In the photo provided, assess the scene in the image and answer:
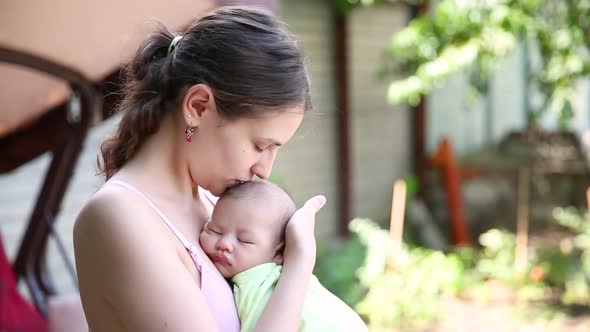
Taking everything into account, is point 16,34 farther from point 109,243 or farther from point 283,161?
point 283,161

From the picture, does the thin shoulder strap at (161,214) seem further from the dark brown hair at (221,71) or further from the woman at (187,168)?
the dark brown hair at (221,71)

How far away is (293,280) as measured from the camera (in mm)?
1424

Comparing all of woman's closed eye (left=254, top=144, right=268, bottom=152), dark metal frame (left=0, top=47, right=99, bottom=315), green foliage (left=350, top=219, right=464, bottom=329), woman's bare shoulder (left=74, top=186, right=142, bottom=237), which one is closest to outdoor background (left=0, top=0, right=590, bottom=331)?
green foliage (left=350, top=219, right=464, bottom=329)

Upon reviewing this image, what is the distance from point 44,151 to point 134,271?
1952 millimetres

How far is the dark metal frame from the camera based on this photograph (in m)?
2.99

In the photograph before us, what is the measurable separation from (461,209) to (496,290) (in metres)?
1.43

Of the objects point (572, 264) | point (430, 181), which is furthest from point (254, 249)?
point (430, 181)

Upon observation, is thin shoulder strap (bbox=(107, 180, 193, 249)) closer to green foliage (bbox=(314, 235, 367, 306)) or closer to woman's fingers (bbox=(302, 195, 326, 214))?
woman's fingers (bbox=(302, 195, 326, 214))

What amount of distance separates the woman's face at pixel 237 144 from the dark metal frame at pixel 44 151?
1537mm

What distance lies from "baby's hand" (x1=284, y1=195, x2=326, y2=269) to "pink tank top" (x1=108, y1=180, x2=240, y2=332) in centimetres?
13

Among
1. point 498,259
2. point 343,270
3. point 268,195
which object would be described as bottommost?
point 498,259

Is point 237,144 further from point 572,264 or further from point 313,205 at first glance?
point 572,264

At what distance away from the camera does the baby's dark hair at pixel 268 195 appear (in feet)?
5.07

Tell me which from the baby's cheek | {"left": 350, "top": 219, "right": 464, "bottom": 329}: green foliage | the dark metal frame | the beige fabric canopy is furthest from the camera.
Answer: {"left": 350, "top": 219, "right": 464, "bottom": 329}: green foliage
